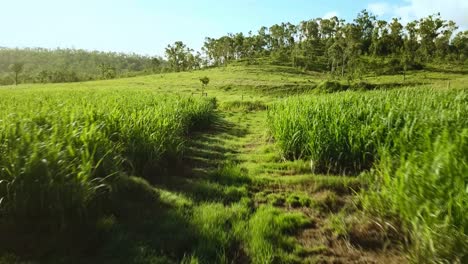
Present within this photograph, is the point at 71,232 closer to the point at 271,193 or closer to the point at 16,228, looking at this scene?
the point at 16,228

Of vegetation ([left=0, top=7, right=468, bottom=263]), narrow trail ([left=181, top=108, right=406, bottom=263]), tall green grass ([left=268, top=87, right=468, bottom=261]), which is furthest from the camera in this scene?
narrow trail ([left=181, top=108, right=406, bottom=263])

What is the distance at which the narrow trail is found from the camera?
3.69 meters

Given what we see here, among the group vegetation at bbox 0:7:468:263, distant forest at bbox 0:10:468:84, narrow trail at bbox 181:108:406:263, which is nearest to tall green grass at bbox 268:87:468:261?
vegetation at bbox 0:7:468:263

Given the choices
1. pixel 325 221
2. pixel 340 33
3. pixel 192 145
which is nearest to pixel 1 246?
pixel 325 221

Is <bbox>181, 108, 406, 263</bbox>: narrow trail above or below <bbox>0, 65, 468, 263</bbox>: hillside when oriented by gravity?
below

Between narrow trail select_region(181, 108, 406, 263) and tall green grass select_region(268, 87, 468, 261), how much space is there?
0.35 metres

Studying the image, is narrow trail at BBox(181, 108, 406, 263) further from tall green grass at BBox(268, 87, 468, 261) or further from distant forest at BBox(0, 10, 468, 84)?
distant forest at BBox(0, 10, 468, 84)

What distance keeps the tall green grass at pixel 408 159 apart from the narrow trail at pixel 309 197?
1.15ft

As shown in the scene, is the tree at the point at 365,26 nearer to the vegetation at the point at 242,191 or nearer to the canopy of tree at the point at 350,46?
the canopy of tree at the point at 350,46

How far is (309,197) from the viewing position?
17.7 ft

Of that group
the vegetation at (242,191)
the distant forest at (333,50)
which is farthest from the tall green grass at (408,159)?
the distant forest at (333,50)

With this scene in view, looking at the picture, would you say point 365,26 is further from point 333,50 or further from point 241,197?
point 241,197

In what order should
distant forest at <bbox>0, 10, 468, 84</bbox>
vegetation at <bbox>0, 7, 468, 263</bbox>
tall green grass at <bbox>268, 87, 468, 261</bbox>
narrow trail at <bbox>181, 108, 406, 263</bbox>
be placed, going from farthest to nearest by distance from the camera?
distant forest at <bbox>0, 10, 468, 84</bbox> < narrow trail at <bbox>181, 108, 406, 263</bbox> < vegetation at <bbox>0, 7, 468, 263</bbox> < tall green grass at <bbox>268, 87, 468, 261</bbox>

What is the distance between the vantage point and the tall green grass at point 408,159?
2.97 metres
